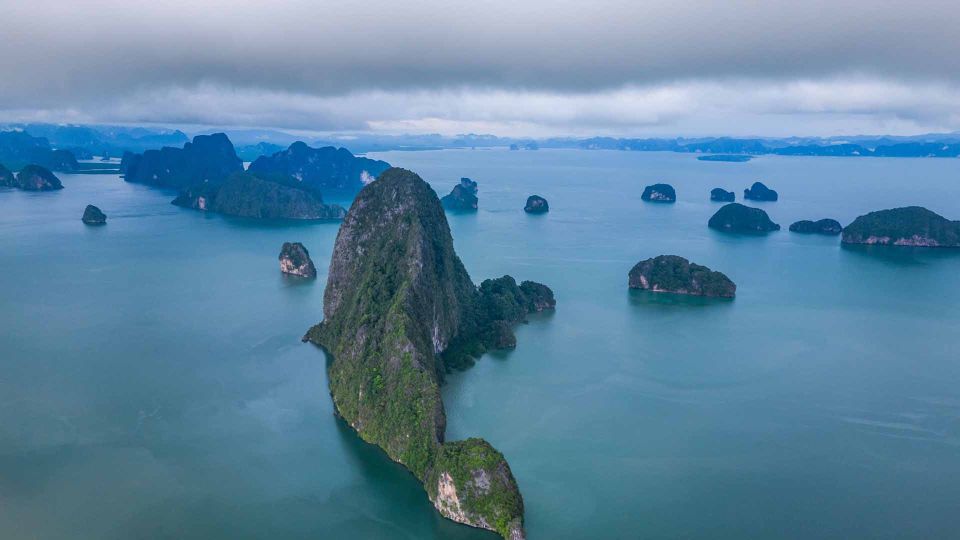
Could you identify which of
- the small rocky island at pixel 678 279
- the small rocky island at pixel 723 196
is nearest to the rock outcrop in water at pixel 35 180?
the small rocky island at pixel 678 279

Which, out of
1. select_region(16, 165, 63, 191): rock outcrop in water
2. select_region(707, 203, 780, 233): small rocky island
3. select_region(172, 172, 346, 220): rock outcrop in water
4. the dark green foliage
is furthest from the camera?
select_region(16, 165, 63, 191): rock outcrop in water

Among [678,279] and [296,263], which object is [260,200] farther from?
[678,279]

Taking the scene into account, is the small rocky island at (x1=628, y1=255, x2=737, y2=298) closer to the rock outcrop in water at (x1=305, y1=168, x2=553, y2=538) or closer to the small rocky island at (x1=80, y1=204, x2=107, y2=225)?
the rock outcrop in water at (x1=305, y1=168, x2=553, y2=538)

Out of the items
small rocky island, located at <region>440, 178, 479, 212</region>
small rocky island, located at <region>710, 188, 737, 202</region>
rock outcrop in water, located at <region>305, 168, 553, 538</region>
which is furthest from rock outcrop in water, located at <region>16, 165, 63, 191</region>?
small rocky island, located at <region>710, 188, 737, 202</region>

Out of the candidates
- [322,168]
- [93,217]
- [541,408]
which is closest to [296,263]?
[541,408]

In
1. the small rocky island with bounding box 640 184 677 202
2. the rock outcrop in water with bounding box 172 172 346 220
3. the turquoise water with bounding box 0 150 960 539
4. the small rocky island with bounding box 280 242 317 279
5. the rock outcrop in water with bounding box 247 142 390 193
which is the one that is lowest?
the turquoise water with bounding box 0 150 960 539

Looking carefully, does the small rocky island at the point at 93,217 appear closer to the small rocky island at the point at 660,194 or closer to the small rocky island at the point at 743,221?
the small rocky island at the point at 743,221

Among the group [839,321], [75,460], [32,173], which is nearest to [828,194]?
[839,321]
